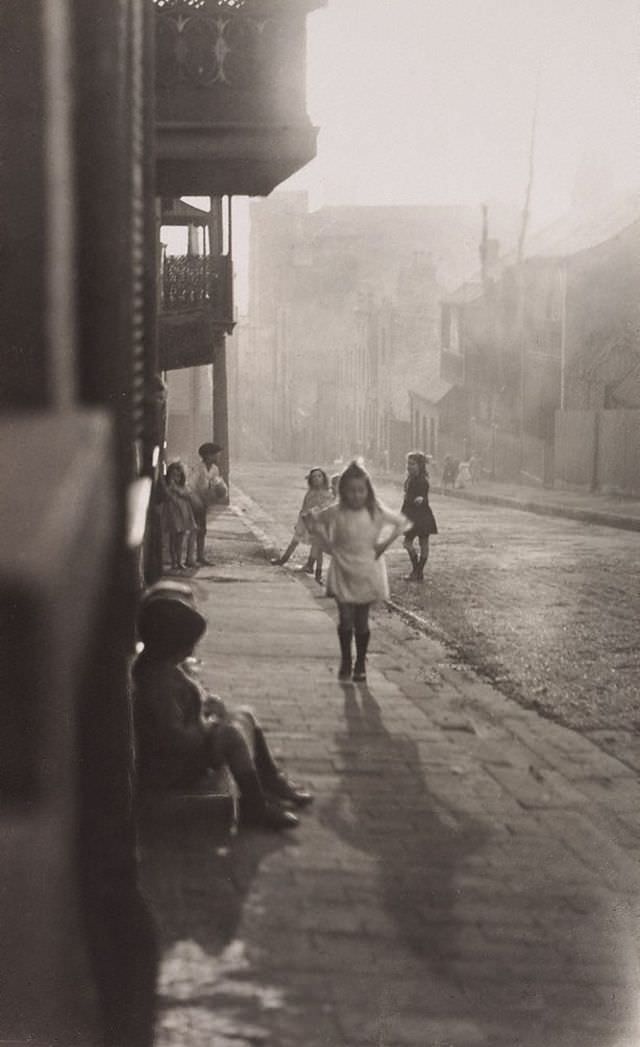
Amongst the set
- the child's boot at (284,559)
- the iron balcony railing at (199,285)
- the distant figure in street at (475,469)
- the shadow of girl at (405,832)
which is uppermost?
the iron balcony railing at (199,285)

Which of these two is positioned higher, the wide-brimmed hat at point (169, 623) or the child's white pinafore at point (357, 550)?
the wide-brimmed hat at point (169, 623)

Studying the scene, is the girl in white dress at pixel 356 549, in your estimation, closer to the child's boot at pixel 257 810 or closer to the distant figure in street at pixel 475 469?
the child's boot at pixel 257 810

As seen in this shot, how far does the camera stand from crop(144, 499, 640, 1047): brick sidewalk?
11.6 ft

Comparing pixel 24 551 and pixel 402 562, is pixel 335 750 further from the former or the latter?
pixel 402 562

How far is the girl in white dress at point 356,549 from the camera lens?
8867 mm

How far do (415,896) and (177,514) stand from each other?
12.3 metres

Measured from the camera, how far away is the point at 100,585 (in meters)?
3.29

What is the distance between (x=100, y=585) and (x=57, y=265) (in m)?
0.73

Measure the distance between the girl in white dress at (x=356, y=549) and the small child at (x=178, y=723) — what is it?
3.53 meters

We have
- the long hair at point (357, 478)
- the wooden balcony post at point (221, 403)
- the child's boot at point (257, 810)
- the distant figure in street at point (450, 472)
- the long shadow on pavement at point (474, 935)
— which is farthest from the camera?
the distant figure in street at point (450, 472)

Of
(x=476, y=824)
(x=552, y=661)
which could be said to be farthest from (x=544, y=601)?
(x=476, y=824)

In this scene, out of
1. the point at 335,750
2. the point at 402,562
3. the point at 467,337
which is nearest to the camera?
the point at 335,750

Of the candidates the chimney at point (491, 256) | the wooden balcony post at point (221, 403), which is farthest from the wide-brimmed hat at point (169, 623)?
the chimney at point (491, 256)

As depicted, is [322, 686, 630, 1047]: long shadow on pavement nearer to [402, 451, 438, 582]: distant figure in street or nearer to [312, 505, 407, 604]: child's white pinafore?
[312, 505, 407, 604]: child's white pinafore
